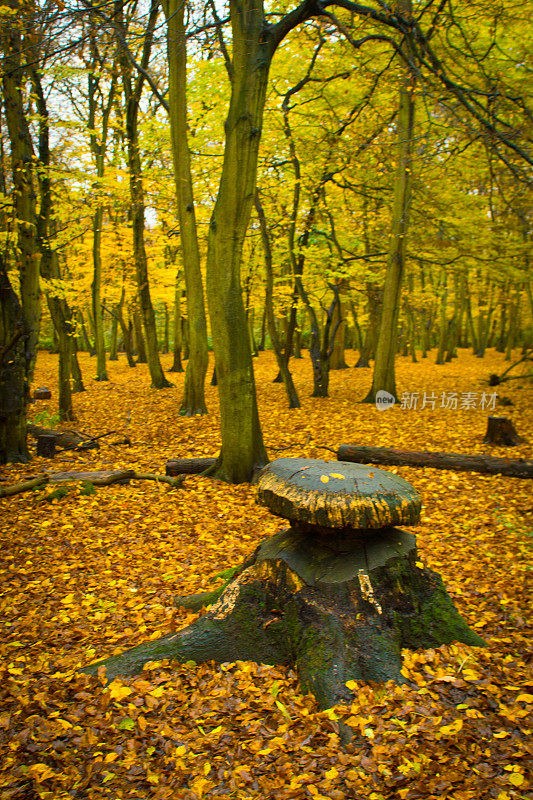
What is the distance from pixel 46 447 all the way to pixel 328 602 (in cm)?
649

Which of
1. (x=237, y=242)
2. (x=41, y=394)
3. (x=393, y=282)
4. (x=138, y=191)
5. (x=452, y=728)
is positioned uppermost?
(x=138, y=191)

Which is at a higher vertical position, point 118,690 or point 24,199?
point 24,199

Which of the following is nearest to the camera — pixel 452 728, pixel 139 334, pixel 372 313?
pixel 452 728

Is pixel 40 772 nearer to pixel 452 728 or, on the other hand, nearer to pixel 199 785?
pixel 199 785

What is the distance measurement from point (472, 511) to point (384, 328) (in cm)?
745

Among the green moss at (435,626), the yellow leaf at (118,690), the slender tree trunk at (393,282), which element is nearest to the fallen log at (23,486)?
the yellow leaf at (118,690)

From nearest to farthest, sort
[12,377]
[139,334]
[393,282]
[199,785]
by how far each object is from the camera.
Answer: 1. [199,785]
2. [12,377]
3. [393,282]
4. [139,334]

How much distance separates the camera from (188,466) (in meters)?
7.53

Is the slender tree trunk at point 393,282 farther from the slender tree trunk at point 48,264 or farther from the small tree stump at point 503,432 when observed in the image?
the slender tree trunk at point 48,264

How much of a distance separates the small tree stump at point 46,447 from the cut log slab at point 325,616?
5.45m

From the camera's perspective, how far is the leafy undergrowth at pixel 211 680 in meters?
2.51

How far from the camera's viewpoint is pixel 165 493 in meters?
6.84

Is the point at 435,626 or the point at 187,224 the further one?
the point at 187,224

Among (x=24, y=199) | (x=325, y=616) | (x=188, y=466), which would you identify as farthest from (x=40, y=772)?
(x=24, y=199)
